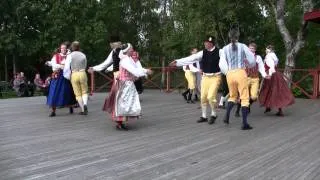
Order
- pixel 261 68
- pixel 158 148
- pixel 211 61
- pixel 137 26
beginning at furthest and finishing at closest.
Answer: pixel 137 26
pixel 261 68
pixel 211 61
pixel 158 148

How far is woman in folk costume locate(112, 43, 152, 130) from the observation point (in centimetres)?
882

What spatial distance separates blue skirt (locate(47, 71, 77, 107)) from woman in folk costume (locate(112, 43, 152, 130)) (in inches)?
92.1

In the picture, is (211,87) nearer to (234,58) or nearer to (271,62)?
(234,58)

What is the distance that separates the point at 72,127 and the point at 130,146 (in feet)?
7.31

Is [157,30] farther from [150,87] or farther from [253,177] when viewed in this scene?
[253,177]

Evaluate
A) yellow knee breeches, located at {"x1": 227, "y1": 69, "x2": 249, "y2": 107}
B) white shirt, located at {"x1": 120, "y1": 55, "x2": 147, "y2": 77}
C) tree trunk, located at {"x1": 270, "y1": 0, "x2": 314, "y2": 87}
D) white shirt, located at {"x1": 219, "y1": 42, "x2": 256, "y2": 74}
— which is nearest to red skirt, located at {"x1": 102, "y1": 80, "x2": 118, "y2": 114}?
white shirt, located at {"x1": 120, "y1": 55, "x2": 147, "y2": 77}

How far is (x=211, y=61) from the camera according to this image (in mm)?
9664

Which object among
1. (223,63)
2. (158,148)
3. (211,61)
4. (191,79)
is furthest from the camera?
(191,79)

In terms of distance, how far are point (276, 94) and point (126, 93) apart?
155 inches

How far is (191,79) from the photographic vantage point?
1420 centimetres

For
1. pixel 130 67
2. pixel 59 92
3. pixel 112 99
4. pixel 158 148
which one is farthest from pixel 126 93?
pixel 59 92

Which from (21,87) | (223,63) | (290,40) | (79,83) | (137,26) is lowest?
(21,87)

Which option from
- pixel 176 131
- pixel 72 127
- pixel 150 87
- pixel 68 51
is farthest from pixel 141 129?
pixel 150 87

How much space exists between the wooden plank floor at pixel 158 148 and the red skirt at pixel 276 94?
13.8 inches
